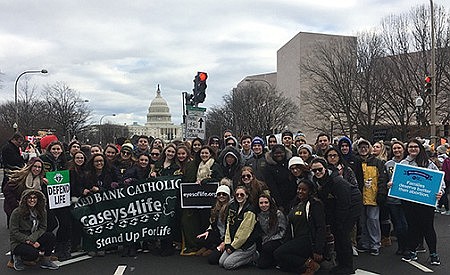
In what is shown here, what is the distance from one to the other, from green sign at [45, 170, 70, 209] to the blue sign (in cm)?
551

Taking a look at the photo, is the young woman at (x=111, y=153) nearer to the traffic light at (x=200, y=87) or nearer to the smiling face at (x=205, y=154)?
the smiling face at (x=205, y=154)

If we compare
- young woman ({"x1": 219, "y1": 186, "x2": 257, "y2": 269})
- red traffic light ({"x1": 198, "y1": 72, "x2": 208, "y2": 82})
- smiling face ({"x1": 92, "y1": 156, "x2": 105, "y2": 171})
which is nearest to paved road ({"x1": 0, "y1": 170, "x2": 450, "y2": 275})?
young woman ({"x1": 219, "y1": 186, "x2": 257, "y2": 269})

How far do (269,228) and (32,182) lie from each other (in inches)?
157

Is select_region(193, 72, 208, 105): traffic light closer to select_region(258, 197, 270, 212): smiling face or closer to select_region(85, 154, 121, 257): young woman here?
select_region(85, 154, 121, 257): young woman

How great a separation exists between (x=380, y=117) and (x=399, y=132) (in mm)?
2680

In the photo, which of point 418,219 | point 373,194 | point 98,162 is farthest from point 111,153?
point 418,219

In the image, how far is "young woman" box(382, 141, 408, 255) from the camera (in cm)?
823

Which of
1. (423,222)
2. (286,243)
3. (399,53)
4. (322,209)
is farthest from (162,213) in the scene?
(399,53)

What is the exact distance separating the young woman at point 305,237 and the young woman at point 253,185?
0.63 m

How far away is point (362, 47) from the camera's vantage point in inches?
1528

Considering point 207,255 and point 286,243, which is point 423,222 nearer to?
point 286,243

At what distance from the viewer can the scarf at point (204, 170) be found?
8.42 meters

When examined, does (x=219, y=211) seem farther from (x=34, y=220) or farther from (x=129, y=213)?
(x=34, y=220)

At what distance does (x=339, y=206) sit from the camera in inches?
274
